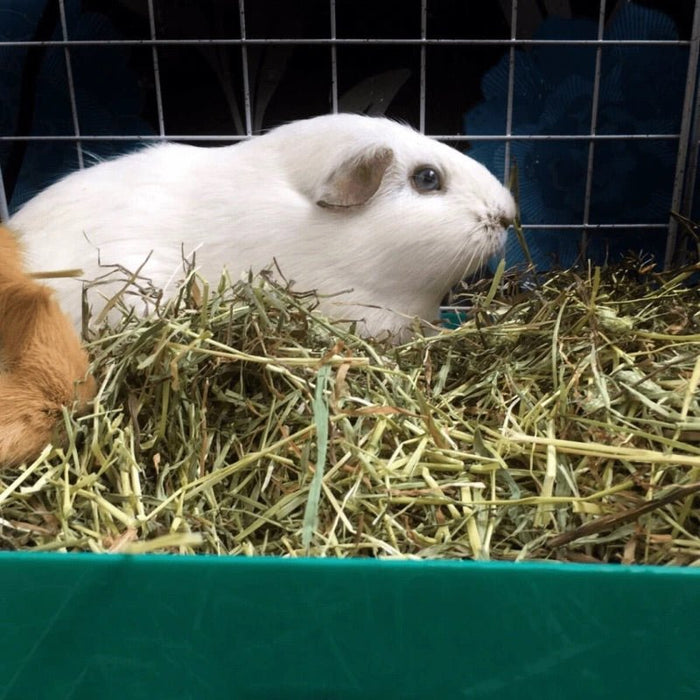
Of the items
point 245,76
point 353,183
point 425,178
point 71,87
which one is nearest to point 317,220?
point 353,183

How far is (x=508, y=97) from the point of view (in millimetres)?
1391

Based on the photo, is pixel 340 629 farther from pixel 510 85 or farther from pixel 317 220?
pixel 510 85

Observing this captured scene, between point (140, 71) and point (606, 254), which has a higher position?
point (140, 71)

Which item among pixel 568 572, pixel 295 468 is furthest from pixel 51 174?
pixel 568 572

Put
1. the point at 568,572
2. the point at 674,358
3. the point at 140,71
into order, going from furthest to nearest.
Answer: the point at 140,71 < the point at 674,358 < the point at 568,572

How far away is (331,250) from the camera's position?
1.16 meters

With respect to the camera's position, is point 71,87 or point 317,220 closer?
point 317,220

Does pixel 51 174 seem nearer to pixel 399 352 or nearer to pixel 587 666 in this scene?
pixel 399 352

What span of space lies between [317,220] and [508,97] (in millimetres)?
541

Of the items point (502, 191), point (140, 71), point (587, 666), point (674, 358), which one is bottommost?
point (587, 666)

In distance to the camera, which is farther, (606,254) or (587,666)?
(606,254)

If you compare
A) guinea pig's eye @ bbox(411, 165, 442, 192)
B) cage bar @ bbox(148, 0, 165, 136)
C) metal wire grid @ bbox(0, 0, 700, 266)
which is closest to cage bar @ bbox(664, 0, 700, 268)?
metal wire grid @ bbox(0, 0, 700, 266)

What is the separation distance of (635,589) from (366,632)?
8.5 inches

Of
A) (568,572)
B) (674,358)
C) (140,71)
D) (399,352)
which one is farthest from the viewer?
(140,71)
